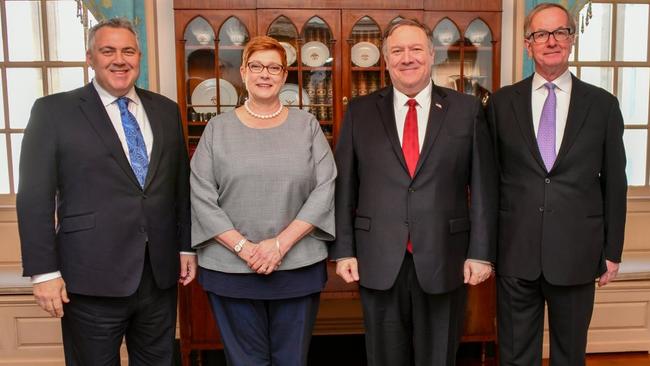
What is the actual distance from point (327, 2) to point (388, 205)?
5.04 ft

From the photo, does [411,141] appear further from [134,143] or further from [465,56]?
[465,56]

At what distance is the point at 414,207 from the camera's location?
1.76 m

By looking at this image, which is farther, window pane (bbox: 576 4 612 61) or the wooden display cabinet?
window pane (bbox: 576 4 612 61)

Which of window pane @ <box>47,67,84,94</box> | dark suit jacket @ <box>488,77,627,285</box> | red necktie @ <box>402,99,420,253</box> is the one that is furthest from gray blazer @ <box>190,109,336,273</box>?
window pane @ <box>47,67,84,94</box>

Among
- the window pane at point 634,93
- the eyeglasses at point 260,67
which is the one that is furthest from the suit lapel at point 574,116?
the window pane at point 634,93

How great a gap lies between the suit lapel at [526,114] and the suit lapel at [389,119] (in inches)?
16.8

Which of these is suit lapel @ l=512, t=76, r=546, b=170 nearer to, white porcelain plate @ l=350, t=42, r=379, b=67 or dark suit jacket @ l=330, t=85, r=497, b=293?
dark suit jacket @ l=330, t=85, r=497, b=293

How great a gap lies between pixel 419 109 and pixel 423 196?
0.97ft

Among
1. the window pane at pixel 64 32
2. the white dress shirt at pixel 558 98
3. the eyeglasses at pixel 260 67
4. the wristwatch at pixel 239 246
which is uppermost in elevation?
the window pane at pixel 64 32

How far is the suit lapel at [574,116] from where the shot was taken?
1.82 m

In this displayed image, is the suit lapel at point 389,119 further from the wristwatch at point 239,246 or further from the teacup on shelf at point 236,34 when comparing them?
the teacup on shelf at point 236,34

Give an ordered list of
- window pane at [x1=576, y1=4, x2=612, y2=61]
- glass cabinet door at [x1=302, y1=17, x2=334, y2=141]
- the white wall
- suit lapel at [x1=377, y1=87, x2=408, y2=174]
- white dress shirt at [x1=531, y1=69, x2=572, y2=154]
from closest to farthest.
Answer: suit lapel at [x1=377, y1=87, x2=408, y2=174], white dress shirt at [x1=531, y1=69, x2=572, y2=154], glass cabinet door at [x1=302, y1=17, x2=334, y2=141], the white wall, window pane at [x1=576, y1=4, x2=612, y2=61]

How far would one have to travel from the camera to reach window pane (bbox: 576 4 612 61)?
3.66 m

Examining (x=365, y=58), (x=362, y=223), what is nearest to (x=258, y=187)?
(x=362, y=223)
